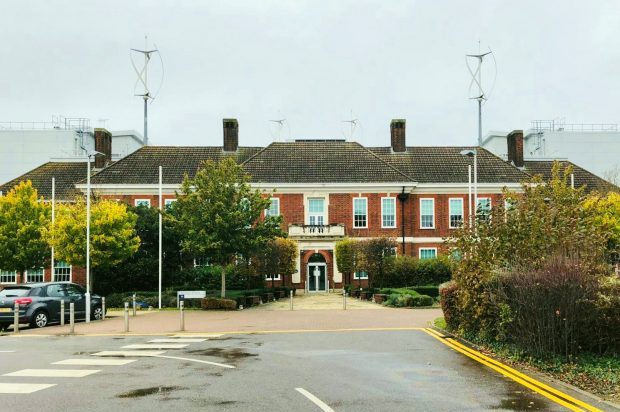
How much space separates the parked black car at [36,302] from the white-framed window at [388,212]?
95.0 feet

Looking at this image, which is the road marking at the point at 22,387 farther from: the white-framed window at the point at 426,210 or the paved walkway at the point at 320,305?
the white-framed window at the point at 426,210

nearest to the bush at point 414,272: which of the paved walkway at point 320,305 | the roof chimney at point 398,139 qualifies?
the paved walkway at point 320,305

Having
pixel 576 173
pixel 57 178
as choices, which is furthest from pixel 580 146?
pixel 57 178

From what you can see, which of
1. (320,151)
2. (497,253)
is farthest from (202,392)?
(320,151)

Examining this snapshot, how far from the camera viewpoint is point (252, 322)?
82.3 ft

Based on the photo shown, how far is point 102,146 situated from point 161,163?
5.03 metres

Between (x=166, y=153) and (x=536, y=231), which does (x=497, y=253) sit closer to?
(x=536, y=231)

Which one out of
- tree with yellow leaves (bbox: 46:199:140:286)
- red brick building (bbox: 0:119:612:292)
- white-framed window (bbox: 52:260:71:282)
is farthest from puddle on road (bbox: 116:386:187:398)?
white-framed window (bbox: 52:260:71:282)

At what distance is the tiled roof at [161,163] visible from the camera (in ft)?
169

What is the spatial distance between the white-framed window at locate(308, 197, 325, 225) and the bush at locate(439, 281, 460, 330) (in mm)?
31936

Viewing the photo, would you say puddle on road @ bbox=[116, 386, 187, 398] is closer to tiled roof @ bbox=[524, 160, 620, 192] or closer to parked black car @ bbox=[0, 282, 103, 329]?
parked black car @ bbox=[0, 282, 103, 329]

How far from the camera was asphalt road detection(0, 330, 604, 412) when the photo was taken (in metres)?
9.68

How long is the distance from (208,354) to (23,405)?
6093mm

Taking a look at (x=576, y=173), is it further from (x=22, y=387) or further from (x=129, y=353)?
(x=22, y=387)
